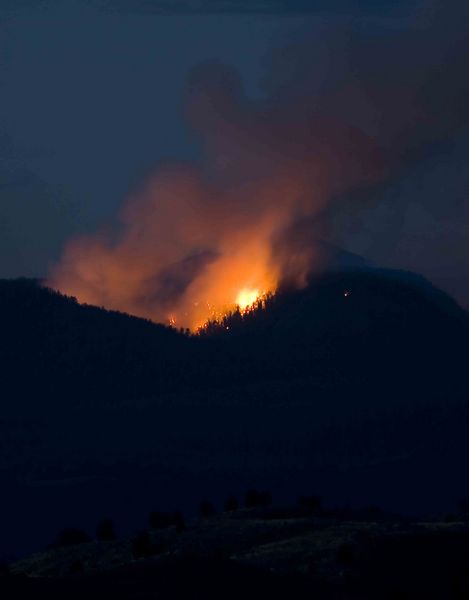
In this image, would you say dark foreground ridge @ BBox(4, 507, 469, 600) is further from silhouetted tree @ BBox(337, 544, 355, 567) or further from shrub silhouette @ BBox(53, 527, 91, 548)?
shrub silhouette @ BBox(53, 527, 91, 548)

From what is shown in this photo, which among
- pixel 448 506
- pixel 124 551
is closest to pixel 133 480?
pixel 448 506

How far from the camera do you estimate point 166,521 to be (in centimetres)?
7650

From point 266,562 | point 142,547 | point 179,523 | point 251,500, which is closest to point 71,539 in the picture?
point 179,523

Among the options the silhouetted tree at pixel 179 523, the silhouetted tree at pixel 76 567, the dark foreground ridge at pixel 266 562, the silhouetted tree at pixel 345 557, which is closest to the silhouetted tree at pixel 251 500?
the dark foreground ridge at pixel 266 562

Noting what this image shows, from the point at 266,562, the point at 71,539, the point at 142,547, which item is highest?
the point at 71,539

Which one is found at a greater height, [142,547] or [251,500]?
[251,500]

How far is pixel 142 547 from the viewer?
61250 millimetres

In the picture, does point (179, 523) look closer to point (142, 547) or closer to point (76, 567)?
point (142, 547)

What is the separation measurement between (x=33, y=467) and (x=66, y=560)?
13449 cm

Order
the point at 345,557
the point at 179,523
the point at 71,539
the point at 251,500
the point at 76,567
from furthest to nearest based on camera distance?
the point at 251,500 → the point at 71,539 → the point at 179,523 → the point at 76,567 → the point at 345,557

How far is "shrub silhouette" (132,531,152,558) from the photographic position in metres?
60.6

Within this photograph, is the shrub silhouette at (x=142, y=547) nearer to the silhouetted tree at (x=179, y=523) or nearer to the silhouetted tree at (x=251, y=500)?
the silhouetted tree at (x=179, y=523)

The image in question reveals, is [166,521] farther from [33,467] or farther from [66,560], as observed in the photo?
[33,467]

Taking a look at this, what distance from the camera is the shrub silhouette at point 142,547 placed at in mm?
60625
